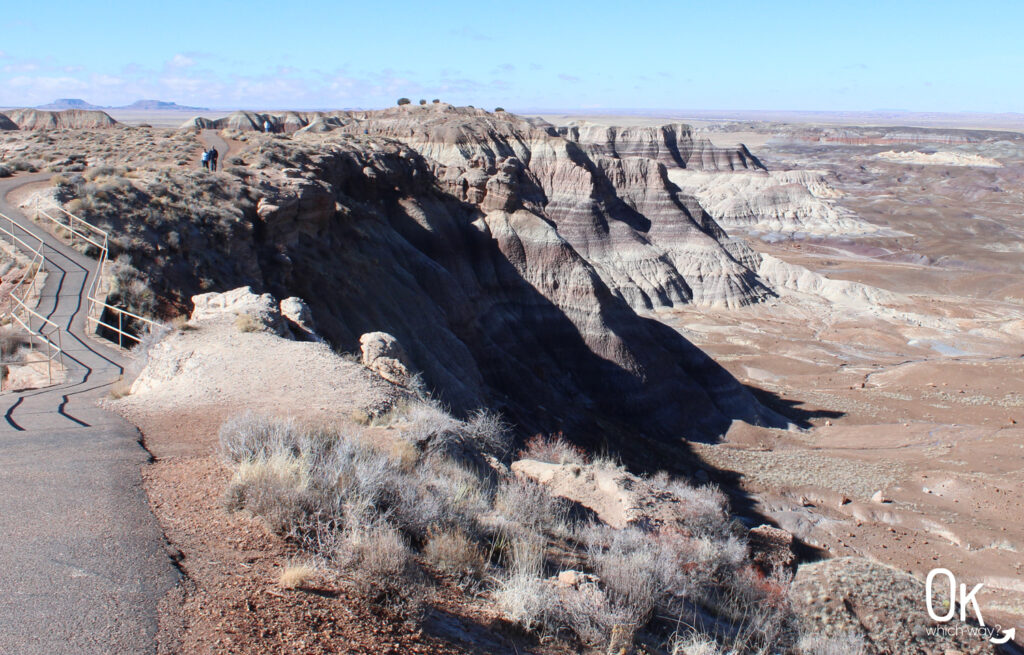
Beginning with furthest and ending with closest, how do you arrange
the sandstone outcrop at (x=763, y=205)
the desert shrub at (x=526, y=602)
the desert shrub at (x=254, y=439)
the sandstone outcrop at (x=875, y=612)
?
the sandstone outcrop at (x=763, y=205)
the sandstone outcrop at (x=875, y=612)
the desert shrub at (x=254, y=439)
the desert shrub at (x=526, y=602)

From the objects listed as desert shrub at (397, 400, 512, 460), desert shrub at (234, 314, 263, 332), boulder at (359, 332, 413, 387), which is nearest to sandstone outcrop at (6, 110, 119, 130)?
desert shrub at (234, 314, 263, 332)

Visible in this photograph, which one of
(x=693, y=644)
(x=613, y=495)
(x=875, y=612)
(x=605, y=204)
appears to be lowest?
(x=875, y=612)

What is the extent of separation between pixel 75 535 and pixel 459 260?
2345cm

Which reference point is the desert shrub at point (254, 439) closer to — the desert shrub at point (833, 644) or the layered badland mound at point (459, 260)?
the desert shrub at point (833, 644)

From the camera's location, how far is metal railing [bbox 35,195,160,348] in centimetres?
1238

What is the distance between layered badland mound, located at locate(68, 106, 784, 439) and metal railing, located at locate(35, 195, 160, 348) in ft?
1.58

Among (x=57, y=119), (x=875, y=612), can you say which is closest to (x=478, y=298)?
(x=875, y=612)

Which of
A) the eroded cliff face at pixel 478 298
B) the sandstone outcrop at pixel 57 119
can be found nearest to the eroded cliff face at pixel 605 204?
the eroded cliff face at pixel 478 298

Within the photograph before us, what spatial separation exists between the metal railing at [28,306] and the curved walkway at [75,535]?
222 centimetres

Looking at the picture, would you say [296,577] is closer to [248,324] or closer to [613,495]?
[613,495]

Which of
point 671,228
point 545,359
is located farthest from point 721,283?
point 545,359

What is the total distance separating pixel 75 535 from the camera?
5074mm

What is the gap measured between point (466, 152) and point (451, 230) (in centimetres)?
1509

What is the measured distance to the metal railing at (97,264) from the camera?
40.6 ft
